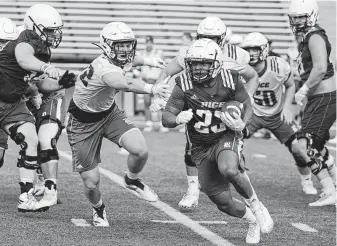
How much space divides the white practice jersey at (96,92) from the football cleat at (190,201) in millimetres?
1134

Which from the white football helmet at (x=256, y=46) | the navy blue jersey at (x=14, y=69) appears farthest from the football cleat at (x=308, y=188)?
the navy blue jersey at (x=14, y=69)

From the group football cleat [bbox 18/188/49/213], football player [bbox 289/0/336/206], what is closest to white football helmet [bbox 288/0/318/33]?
football player [bbox 289/0/336/206]

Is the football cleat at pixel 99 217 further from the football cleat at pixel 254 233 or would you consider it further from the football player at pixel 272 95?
the football player at pixel 272 95

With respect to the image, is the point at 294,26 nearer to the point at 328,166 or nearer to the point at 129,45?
the point at 328,166

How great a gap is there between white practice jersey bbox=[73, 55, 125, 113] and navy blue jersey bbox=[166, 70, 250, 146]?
600mm

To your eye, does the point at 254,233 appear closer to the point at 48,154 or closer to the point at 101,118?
the point at 101,118

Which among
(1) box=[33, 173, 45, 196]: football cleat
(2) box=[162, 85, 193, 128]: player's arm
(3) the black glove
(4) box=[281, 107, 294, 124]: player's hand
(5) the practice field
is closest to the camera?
(2) box=[162, 85, 193, 128]: player's arm

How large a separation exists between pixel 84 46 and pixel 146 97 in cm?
409

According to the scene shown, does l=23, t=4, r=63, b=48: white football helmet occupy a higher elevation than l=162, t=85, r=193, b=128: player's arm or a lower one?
higher

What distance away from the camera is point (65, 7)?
68.6 feet

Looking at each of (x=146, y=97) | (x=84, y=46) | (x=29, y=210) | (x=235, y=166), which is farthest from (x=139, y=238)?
(x=84, y=46)

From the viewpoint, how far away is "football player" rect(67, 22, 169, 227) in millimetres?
7133

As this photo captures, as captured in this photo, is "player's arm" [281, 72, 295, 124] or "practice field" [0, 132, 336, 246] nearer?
"practice field" [0, 132, 336, 246]

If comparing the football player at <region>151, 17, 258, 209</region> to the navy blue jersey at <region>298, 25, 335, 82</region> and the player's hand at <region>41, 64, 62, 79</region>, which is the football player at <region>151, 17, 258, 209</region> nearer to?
the navy blue jersey at <region>298, 25, 335, 82</region>
